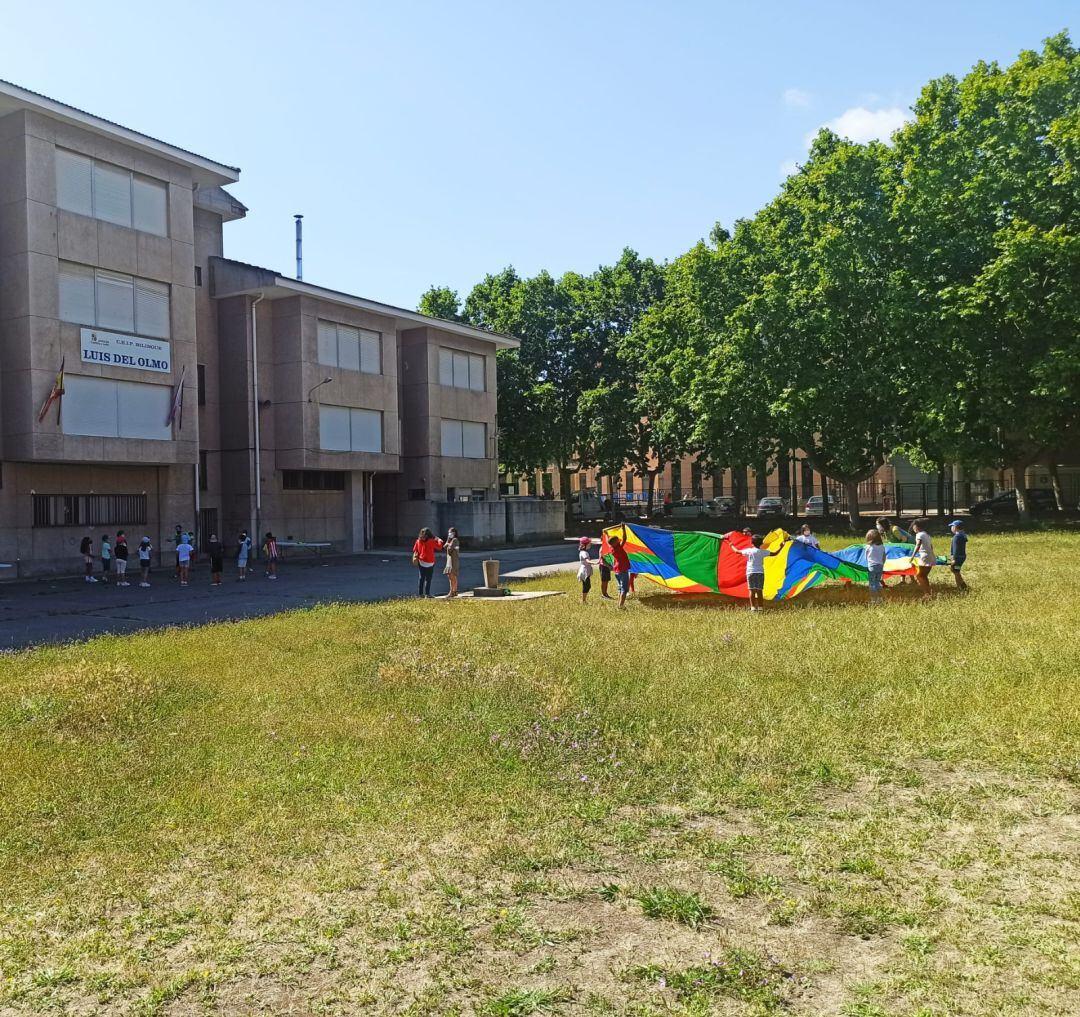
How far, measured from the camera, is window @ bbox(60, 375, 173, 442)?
2978 cm

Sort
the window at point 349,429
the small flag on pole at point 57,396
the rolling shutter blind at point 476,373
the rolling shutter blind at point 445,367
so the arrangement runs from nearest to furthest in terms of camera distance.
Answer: the small flag on pole at point 57,396
the window at point 349,429
the rolling shutter blind at point 445,367
the rolling shutter blind at point 476,373

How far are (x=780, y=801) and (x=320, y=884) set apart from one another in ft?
11.6

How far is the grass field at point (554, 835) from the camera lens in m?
4.89

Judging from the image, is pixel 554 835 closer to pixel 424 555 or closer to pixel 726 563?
pixel 726 563

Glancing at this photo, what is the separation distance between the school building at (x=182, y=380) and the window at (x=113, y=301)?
0.18 ft

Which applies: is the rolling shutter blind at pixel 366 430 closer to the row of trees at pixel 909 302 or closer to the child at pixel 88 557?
the child at pixel 88 557

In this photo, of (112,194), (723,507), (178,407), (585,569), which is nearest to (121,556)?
(178,407)

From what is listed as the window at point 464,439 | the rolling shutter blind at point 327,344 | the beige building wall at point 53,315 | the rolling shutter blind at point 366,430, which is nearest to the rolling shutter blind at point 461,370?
the window at point 464,439

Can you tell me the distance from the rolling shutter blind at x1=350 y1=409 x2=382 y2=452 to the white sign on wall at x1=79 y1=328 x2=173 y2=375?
29.9ft

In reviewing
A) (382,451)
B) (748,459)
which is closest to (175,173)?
(382,451)

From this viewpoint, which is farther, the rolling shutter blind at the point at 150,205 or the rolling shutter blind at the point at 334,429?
the rolling shutter blind at the point at 334,429

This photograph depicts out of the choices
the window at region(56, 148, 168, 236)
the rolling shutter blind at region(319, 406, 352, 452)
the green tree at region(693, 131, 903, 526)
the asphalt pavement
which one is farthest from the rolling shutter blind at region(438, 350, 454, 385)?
the window at region(56, 148, 168, 236)

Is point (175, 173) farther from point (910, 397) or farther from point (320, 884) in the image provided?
point (320, 884)

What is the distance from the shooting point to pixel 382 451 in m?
41.5
